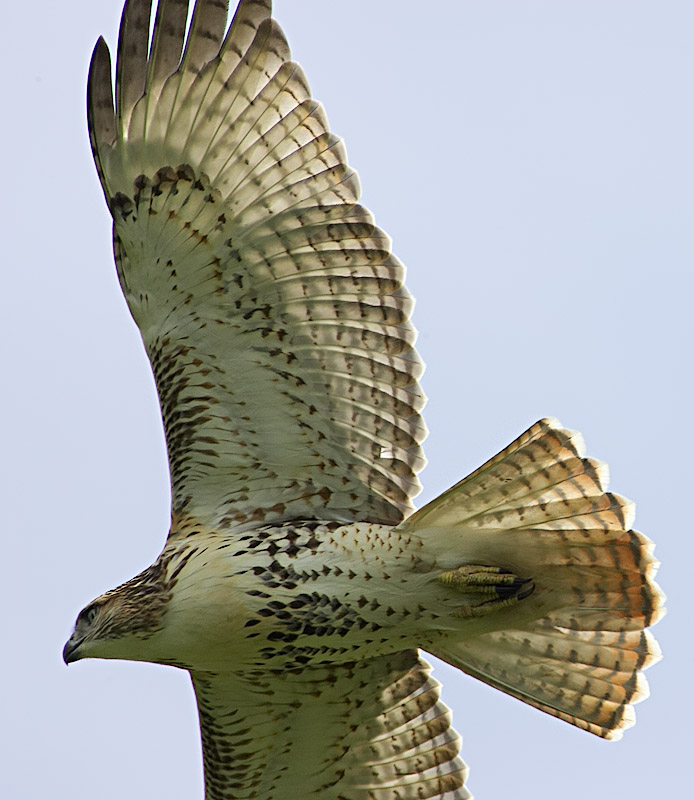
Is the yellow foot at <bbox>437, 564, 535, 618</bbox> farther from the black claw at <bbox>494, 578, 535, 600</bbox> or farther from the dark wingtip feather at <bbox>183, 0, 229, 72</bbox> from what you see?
the dark wingtip feather at <bbox>183, 0, 229, 72</bbox>

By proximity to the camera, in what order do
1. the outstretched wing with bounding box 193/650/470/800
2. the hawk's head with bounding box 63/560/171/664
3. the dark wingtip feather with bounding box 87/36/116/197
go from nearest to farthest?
the hawk's head with bounding box 63/560/171/664 < the dark wingtip feather with bounding box 87/36/116/197 < the outstretched wing with bounding box 193/650/470/800

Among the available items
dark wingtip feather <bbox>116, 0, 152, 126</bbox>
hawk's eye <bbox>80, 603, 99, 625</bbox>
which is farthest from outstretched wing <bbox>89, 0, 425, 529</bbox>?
hawk's eye <bbox>80, 603, 99, 625</bbox>

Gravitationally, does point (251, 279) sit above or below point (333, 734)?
above

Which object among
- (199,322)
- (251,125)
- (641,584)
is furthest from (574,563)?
(251,125)

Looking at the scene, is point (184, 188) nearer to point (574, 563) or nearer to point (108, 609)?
point (108, 609)

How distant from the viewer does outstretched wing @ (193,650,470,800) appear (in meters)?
8.91

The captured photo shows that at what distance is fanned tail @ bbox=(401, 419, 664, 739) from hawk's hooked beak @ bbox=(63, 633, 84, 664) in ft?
6.16

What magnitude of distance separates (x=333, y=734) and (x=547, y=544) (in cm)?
188

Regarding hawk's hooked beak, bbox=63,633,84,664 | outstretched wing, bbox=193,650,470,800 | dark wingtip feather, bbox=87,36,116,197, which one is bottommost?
→ outstretched wing, bbox=193,650,470,800

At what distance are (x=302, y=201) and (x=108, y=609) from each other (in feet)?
7.92

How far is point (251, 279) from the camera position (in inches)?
333

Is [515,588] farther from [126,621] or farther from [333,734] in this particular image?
[126,621]

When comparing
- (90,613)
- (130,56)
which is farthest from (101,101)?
(90,613)

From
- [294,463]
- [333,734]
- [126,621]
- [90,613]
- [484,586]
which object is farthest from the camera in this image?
[333,734]
